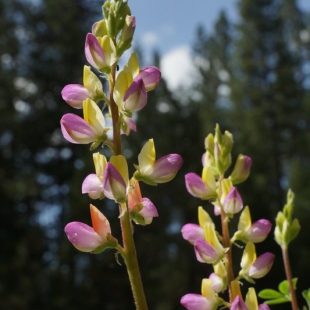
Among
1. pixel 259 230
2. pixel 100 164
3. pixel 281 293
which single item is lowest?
pixel 281 293

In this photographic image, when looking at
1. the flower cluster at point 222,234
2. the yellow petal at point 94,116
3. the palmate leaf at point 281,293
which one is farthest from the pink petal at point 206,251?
the palmate leaf at point 281,293

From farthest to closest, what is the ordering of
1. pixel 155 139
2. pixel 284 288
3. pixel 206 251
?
pixel 155 139, pixel 284 288, pixel 206 251

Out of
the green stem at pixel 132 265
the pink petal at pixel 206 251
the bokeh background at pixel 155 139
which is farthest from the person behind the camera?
the bokeh background at pixel 155 139

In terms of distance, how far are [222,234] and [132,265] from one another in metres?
0.33

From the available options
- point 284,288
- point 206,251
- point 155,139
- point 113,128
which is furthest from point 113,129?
point 155,139

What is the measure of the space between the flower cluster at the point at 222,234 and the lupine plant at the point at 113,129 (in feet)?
0.53

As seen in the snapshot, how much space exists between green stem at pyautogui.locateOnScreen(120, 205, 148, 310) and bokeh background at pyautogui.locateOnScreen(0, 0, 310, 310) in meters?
8.49

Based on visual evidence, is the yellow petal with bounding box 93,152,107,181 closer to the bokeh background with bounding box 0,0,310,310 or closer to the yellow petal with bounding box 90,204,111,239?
the yellow petal with bounding box 90,204,111,239

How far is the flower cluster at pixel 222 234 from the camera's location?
0.75 m

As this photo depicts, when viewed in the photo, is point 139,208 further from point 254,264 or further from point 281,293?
point 281,293

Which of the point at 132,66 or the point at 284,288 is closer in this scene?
the point at 132,66

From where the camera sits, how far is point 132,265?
583 mm

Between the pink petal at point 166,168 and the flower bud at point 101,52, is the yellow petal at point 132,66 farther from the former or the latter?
the pink petal at point 166,168

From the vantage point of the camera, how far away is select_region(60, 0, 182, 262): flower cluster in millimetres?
648
